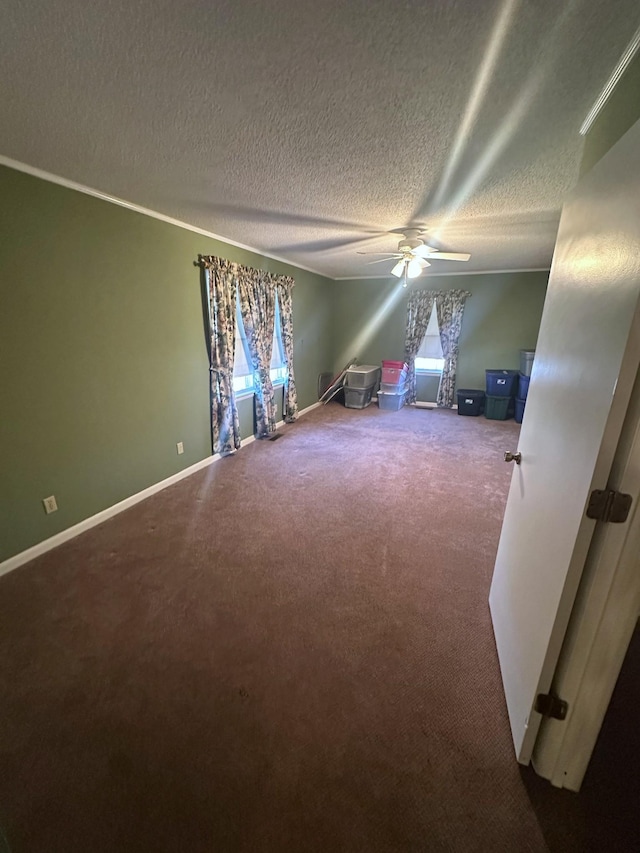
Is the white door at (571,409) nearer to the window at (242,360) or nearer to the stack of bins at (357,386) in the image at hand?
the window at (242,360)

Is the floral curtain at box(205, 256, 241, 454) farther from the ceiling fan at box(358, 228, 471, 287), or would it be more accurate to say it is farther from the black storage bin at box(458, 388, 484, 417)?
the black storage bin at box(458, 388, 484, 417)

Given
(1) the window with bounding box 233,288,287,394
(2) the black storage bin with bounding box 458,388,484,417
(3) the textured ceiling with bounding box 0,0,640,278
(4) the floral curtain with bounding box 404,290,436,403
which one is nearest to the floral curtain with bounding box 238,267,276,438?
(1) the window with bounding box 233,288,287,394

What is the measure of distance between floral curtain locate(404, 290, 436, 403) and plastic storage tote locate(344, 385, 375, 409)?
819 millimetres

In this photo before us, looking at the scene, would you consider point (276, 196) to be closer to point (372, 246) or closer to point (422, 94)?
point (422, 94)

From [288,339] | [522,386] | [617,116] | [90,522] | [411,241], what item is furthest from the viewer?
[522,386]

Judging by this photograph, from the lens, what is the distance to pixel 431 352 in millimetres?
6012

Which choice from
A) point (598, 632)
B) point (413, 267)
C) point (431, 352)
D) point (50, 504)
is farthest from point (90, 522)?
point (431, 352)

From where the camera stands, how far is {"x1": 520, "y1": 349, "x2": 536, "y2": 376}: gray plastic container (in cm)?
484

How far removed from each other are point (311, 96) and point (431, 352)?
5161 mm

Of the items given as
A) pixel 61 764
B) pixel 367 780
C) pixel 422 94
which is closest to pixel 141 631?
pixel 61 764

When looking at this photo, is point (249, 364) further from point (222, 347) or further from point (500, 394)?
point (500, 394)

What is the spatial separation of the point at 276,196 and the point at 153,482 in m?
2.49

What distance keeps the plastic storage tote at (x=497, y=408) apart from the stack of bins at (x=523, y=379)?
0.51 ft

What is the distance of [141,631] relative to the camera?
5.48 ft
